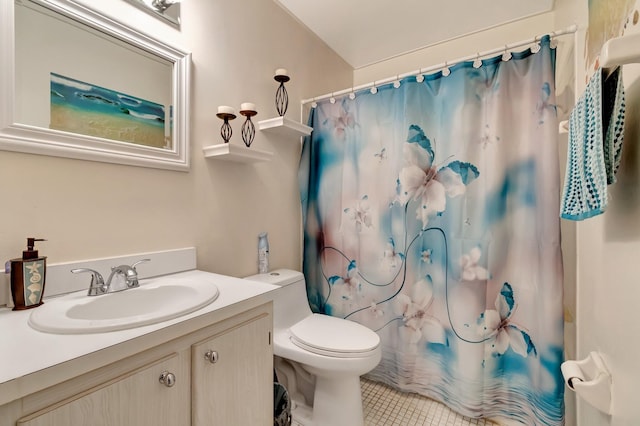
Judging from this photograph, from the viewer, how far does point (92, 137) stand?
3.44ft

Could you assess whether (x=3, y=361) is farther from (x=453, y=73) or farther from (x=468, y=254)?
(x=453, y=73)

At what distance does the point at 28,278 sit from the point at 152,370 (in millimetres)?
503

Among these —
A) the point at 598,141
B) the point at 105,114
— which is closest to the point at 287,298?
the point at 105,114

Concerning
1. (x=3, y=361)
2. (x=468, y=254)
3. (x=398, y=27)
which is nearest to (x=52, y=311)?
(x=3, y=361)

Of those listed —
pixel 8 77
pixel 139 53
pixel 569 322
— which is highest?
pixel 139 53

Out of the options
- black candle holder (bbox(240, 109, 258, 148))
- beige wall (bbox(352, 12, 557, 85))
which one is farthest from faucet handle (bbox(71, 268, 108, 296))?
beige wall (bbox(352, 12, 557, 85))

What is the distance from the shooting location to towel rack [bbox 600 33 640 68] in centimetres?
50

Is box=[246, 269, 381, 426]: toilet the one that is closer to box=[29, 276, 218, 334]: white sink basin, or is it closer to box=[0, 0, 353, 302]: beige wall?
box=[0, 0, 353, 302]: beige wall

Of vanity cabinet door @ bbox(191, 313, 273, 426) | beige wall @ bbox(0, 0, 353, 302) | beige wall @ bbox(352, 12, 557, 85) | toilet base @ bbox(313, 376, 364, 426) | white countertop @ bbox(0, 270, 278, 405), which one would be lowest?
toilet base @ bbox(313, 376, 364, 426)

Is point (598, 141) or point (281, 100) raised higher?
point (281, 100)

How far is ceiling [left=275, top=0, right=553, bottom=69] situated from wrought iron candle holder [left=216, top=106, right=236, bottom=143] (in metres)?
0.96

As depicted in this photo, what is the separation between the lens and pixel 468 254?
61.1 inches

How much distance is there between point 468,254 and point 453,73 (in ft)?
3.22

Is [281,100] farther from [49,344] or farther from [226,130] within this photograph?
[49,344]
